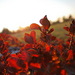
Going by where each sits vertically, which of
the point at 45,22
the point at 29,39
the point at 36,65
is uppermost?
the point at 45,22

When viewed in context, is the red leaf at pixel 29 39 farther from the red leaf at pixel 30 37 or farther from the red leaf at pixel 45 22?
the red leaf at pixel 45 22

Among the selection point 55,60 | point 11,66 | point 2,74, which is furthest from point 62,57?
point 2,74

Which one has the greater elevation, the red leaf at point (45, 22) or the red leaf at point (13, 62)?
the red leaf at point (45, 22)

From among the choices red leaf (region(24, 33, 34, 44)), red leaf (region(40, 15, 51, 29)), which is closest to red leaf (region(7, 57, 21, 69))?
Answer: red leaf (region(24, 33, 34, 44))

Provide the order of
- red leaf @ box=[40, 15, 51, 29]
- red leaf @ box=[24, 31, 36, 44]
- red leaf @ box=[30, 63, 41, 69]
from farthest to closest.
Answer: red leaf @ box=[40, 15, 51, 29]
red leaf @ box=[24, 31, 36, 44]
red leaf @ box=[30, 63, 41, 69]

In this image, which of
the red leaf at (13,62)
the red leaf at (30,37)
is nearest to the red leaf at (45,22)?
the red leaf at (30,37)

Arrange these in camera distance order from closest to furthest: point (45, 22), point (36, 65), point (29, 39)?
1. point (36, 65)
2. point (29, 39)
3. point (45, 22)

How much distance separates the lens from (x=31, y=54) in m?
1.06

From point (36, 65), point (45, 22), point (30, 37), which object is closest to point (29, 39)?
point (30, 37)

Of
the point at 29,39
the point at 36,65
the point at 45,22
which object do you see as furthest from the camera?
the point at 45,22

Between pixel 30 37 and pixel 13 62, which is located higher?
pixel 30 37

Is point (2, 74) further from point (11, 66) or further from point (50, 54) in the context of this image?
point (50, 54)

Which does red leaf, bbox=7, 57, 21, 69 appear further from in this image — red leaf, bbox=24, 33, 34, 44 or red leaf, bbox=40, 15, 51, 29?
red leaf, bbox=40, 15, 51, 29

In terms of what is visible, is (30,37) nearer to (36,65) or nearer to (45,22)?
(45,22)
